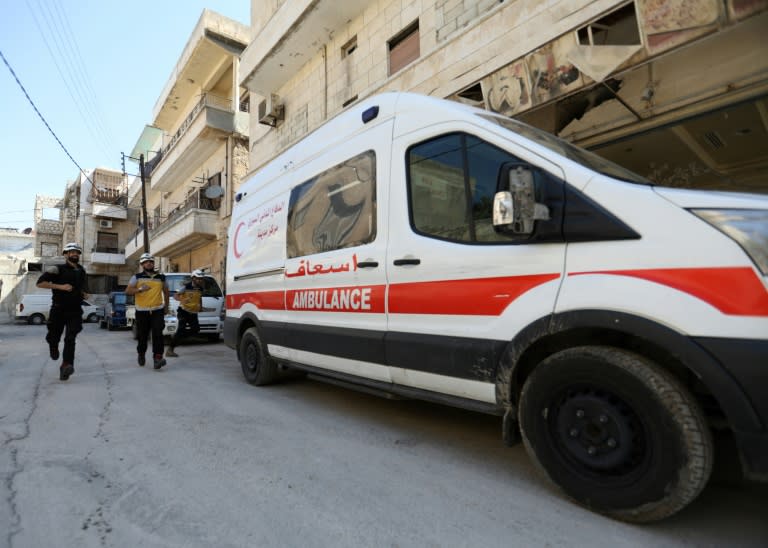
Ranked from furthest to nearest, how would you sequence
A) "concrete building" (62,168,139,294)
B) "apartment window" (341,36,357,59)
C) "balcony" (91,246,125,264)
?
1. "concrete building" (62,168,139,294)
2. "balcony" (91,246,125,264)
3. "apartment window" (341,36,357,59)

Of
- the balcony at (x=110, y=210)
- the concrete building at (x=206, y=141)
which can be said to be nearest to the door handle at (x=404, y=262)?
the concrete building at (x=206, y=141)

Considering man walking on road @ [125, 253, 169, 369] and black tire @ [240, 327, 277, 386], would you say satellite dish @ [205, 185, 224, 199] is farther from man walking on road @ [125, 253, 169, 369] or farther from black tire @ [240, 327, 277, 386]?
black tire @ [240, 327, 277, 386]

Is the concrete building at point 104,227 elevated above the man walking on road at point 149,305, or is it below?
above

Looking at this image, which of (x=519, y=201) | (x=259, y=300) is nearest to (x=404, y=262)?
(x=519, y=201)

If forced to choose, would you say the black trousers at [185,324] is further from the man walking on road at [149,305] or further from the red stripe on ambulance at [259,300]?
the red stripe on ambulance at [259,300]

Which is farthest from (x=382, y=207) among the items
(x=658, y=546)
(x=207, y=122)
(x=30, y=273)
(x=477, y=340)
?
Result: (x=30, y=273)

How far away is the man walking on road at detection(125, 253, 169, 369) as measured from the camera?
250 inches

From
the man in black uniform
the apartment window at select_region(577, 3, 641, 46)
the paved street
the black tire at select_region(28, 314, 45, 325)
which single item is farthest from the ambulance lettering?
the black tire at select_region(28, 314, 45, 325)

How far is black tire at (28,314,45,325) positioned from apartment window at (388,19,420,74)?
23.5 m

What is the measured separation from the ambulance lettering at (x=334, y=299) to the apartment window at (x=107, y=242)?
41172 mm

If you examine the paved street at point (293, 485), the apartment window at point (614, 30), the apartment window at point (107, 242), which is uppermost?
the apartment window at point (107, 242)

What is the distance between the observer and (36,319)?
904 inches

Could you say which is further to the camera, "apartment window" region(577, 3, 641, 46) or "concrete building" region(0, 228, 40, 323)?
"concrete building" region(0, 228, 40, 323)

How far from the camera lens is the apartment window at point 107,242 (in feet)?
124
